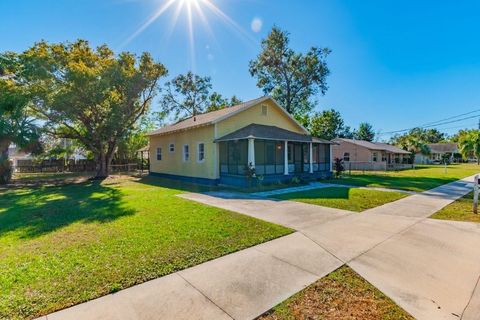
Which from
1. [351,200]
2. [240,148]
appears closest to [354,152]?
[240,148]

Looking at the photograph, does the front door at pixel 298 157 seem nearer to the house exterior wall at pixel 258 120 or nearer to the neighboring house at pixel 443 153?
the house exterior wall at pixel 258 120

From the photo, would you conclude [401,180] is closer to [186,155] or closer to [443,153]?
[186,155]

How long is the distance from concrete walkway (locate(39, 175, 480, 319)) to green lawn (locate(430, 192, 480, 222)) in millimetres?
725

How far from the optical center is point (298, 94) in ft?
103

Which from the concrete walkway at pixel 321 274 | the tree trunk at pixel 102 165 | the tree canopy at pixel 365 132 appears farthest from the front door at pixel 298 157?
the tree canopy at pixel 365 132

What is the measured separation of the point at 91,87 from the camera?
56.6 ft

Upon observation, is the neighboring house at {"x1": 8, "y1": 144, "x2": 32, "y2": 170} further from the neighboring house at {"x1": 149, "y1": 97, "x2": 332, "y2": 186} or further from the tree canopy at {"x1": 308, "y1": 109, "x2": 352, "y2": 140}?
the tree canopy at {"x1": 308, "y1": 109, "x2": 352, "y2": 140}

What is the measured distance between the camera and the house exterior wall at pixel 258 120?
54.0ft

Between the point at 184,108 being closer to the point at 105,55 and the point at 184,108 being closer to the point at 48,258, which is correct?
the point at 105,55

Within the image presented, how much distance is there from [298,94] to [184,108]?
16.9 meters

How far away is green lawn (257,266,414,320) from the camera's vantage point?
3002 mm

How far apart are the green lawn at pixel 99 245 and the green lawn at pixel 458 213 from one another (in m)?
5.50

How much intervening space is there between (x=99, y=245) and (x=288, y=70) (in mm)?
29834

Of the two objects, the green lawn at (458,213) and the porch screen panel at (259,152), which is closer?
the green lawn at (458,213)
